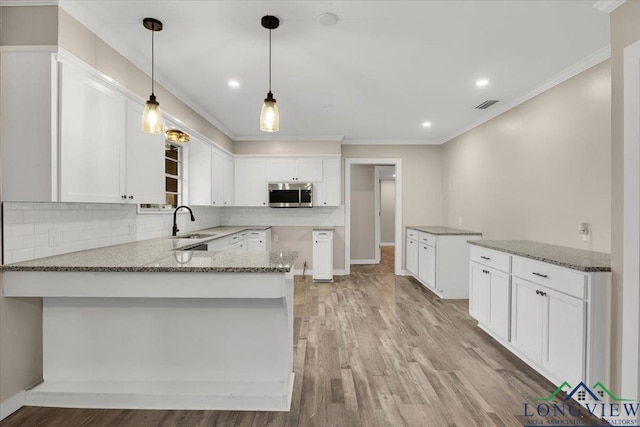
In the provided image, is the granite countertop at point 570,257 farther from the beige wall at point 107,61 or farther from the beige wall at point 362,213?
the beige wall at point 362,213

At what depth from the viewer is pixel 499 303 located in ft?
9.50

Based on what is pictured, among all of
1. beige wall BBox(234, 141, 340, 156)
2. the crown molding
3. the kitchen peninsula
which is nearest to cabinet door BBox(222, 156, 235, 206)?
beige wall BBox(234, 141, 340, 156)

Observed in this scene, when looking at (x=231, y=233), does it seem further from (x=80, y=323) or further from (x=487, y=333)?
(x=487, y=333)

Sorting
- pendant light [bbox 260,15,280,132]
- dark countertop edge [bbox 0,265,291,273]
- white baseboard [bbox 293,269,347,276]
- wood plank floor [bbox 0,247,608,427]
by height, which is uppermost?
pendant light [bbox 260,15,280,132]

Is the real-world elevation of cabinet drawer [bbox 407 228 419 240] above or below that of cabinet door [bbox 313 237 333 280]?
above

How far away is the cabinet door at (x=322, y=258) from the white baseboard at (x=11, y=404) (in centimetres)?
387

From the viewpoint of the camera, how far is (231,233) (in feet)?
14.5

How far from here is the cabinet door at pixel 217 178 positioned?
15.2ft

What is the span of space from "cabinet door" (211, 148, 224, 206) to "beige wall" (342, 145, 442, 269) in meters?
2.29

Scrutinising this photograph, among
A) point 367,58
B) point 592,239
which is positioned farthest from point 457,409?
point 367,58

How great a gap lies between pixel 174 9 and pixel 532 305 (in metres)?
3.31

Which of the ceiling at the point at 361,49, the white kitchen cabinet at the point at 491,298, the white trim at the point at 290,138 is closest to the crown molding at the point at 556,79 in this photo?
the ceiling at the point at 361,49

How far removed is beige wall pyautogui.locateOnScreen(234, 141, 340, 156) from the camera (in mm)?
5719

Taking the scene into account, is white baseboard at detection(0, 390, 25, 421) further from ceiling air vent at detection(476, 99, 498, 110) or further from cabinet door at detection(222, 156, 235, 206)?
ceiling air vent at detection(476, 99, 498, 110)
